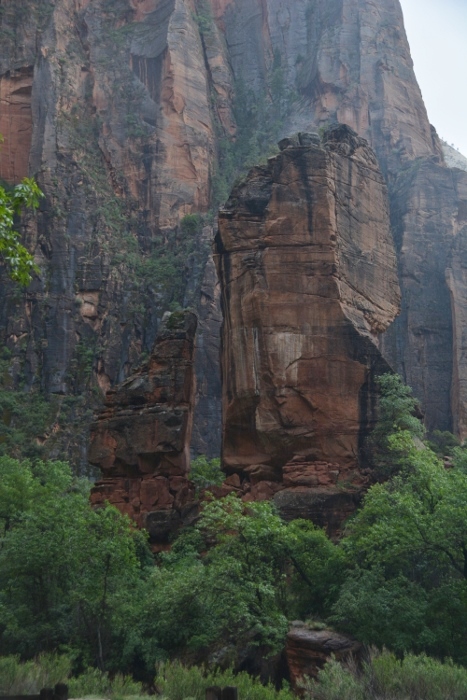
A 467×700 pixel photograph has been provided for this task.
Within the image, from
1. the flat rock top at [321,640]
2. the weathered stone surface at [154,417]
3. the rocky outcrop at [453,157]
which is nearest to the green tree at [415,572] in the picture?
the flat rock top at [321,640]

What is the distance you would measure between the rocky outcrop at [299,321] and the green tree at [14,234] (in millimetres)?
22332

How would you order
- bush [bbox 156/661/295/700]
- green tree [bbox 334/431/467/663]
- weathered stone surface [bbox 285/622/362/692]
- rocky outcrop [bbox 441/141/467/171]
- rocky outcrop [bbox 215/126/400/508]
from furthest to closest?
1. rocky outcrop [bbox 441/141/467/171]
2. rocky outcrop [bbox 215/126/400/508]
3. weathered stone surface [bbox 285/622/362/692]
4. green tree [bbox 334/431/467/663]
5. bush [bbox 156/661/295/700]

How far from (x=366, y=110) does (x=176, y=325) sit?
66830mm

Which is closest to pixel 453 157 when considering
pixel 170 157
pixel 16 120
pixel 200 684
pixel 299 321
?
pixel 170 157

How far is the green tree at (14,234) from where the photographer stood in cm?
1599

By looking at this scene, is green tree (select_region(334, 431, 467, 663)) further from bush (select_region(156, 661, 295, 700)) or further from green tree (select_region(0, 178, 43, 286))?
green tree (select_region(0, 178, 43, 286))

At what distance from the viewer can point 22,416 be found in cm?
7444

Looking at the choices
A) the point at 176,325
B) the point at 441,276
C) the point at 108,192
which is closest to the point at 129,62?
the point at 108,192

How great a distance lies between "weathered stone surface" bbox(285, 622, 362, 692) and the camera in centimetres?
2527

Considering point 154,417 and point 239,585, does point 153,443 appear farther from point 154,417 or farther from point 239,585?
point 239,585

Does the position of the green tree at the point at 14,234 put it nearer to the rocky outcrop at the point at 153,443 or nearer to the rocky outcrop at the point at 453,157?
the rocky outcrop at the point at 153,443

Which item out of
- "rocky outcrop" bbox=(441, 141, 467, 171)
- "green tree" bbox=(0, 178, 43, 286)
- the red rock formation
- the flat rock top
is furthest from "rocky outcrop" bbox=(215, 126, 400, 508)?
"rocky outcrop" bbox=(441, 141, 467, 171)

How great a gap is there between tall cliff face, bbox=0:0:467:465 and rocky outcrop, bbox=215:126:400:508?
33.4 m

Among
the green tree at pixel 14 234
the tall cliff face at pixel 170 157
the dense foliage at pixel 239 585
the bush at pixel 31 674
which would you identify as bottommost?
the bush at pixel 31 674
